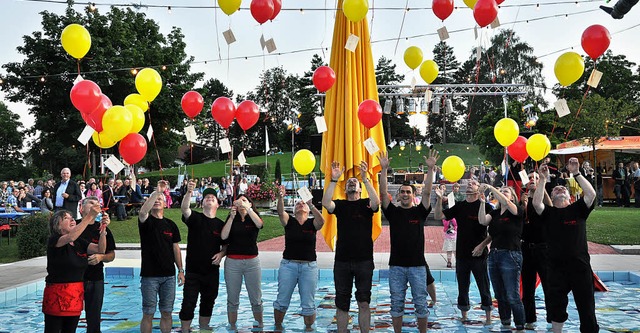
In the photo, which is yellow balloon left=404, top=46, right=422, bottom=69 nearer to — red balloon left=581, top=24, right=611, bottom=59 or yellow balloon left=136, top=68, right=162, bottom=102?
red balloon left=581, top=24, right=611, bottom=59

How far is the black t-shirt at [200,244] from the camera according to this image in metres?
5.71

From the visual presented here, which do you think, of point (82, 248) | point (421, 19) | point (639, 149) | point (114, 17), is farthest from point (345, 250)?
point (114, 17)

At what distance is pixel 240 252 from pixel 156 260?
37.3 inches

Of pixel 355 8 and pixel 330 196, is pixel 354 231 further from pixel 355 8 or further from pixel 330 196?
pixel 355 8

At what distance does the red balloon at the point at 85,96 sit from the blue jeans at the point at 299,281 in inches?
104

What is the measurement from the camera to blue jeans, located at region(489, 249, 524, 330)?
228 inches

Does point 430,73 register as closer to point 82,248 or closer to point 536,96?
point 82,248

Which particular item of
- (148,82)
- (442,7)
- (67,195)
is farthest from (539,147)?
(67,195)

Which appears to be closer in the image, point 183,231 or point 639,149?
point 183,231

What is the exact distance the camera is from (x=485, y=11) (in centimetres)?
642

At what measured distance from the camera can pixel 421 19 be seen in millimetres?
12531

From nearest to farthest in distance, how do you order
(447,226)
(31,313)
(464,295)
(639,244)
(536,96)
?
(464,295) → (31,313) → (447,226) → (639,244) → (536,96)

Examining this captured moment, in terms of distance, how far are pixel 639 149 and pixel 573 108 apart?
11.1ft

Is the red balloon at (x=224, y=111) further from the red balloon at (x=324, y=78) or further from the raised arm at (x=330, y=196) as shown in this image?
the raised arm at (x=330, y=196)
